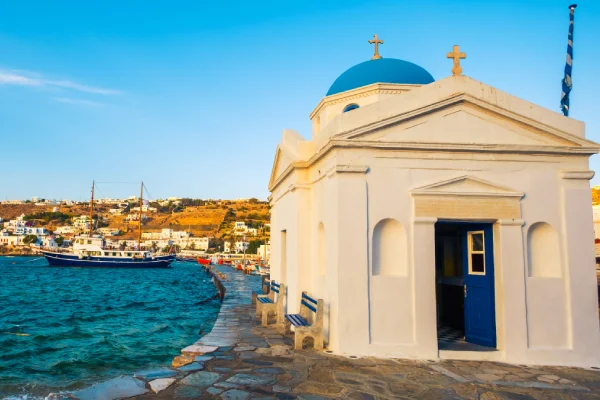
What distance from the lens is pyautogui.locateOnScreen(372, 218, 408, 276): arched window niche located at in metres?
7.37

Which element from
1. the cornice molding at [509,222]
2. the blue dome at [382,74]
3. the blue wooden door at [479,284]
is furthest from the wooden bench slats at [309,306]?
the blue dome at [382,74]

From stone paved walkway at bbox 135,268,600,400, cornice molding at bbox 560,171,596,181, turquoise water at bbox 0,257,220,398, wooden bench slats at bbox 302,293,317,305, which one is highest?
cornice molding at bbox 560,171,596,181

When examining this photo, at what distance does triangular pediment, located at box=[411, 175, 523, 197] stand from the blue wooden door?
65 centimetres

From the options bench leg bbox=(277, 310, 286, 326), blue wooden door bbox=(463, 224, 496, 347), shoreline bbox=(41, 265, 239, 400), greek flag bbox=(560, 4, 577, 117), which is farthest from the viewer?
greek flag bbox=(560, 4, 577, 117)

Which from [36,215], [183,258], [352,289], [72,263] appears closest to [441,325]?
[352,289]

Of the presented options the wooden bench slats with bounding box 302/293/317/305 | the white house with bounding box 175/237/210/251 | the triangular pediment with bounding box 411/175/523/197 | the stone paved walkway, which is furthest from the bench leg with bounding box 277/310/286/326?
the white house with bounding box 175/237/210/251

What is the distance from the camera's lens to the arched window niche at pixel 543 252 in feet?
24.9

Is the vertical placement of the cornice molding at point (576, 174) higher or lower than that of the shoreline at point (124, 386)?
higher

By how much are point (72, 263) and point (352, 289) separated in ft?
236

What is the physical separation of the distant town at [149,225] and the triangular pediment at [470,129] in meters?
82.6

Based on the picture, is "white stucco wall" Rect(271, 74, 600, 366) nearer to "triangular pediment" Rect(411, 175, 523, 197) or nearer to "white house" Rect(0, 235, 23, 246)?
"triangular pediment" Rect(411, 175, 523, 197)

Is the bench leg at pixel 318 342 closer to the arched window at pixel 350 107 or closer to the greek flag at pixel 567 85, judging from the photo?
the arched window at pixel 350 107

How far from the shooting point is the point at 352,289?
23.3 ft

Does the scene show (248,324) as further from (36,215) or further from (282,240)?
(36,215)
